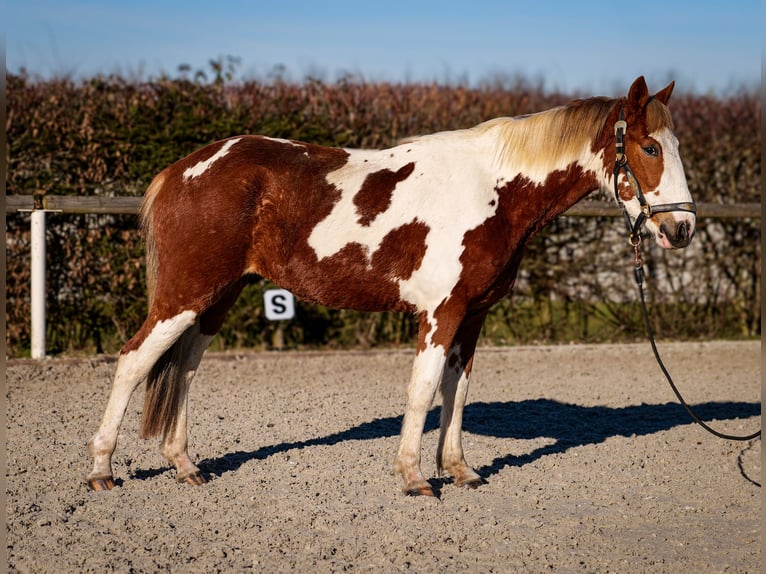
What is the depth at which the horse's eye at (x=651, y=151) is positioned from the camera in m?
4.50

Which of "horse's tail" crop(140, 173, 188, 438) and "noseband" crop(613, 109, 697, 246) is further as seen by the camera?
"horse's tail" crop(140, 173, 188, 438)

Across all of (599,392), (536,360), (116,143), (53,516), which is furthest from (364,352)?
(53,516)

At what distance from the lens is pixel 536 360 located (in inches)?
353

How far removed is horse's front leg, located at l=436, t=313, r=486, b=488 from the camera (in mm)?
4938

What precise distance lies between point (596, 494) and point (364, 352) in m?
4.41

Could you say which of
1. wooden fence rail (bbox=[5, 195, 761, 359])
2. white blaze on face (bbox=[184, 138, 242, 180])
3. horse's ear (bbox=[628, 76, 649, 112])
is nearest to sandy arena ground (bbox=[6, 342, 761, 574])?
wooden fence rail (bbox=[5, 195, 761, 359])

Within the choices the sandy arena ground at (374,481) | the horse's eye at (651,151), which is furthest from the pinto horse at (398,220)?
the sandy arena ground at (374,481)

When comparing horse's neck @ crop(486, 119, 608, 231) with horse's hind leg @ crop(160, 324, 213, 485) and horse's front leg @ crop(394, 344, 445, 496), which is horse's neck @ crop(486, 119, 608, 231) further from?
horse's hind leg @ crop(160, 324, 213, 485)

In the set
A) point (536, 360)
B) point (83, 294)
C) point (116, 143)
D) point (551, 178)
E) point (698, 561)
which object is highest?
point (116, 143)

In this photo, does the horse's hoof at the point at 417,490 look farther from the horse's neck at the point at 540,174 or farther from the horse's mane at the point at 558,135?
the horse's mane at the point at 558,135

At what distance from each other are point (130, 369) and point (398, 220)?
161 cm

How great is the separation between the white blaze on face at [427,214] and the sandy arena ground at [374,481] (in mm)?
1182

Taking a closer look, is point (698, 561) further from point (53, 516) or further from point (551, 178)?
point (53, 516)

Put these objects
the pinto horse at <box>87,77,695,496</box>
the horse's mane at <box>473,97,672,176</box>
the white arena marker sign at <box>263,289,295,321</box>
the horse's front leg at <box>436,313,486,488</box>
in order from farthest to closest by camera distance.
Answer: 1. the white arena marker sign at <box>263,289,295,321</box>
2. the horse's front leg at <box>436,313,486,488</box>
3. the horse's mane at <box>473,97,672,176</box>
4. the pinto horse at <box>87,77,695,496</box>
